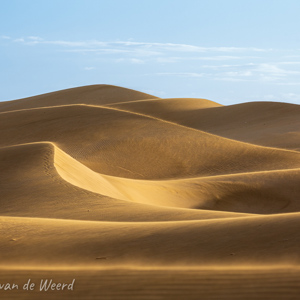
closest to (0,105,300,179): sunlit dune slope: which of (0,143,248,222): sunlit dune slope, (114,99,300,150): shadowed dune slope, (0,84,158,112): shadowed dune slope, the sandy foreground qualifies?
the sandy foreground

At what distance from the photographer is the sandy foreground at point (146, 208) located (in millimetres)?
6914

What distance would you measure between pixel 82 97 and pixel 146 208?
48.8 metres

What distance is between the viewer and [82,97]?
62.1m

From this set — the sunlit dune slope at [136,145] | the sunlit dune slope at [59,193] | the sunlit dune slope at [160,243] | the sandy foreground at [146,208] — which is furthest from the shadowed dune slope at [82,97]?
the sunlit dune slope at [160,243]

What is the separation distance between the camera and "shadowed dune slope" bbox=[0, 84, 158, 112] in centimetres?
6025

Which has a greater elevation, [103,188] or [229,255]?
[229,255]

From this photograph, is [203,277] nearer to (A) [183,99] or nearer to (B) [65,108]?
(B) [65,108]

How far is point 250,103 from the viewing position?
163 feet

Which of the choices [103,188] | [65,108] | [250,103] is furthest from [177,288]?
[250,103]

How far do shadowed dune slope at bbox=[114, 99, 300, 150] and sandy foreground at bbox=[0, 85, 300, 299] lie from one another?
162 millimetres

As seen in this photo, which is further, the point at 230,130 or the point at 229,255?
the point at 230,130

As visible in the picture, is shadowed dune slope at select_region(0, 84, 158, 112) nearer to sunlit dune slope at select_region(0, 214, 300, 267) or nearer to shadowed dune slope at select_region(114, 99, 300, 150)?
shadowed dune slope at select_region(114, 99, 300, 150)

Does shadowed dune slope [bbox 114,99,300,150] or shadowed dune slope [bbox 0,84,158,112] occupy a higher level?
shadowed dune slope [bbox 114,99,300,150]

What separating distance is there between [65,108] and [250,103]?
16.5m
